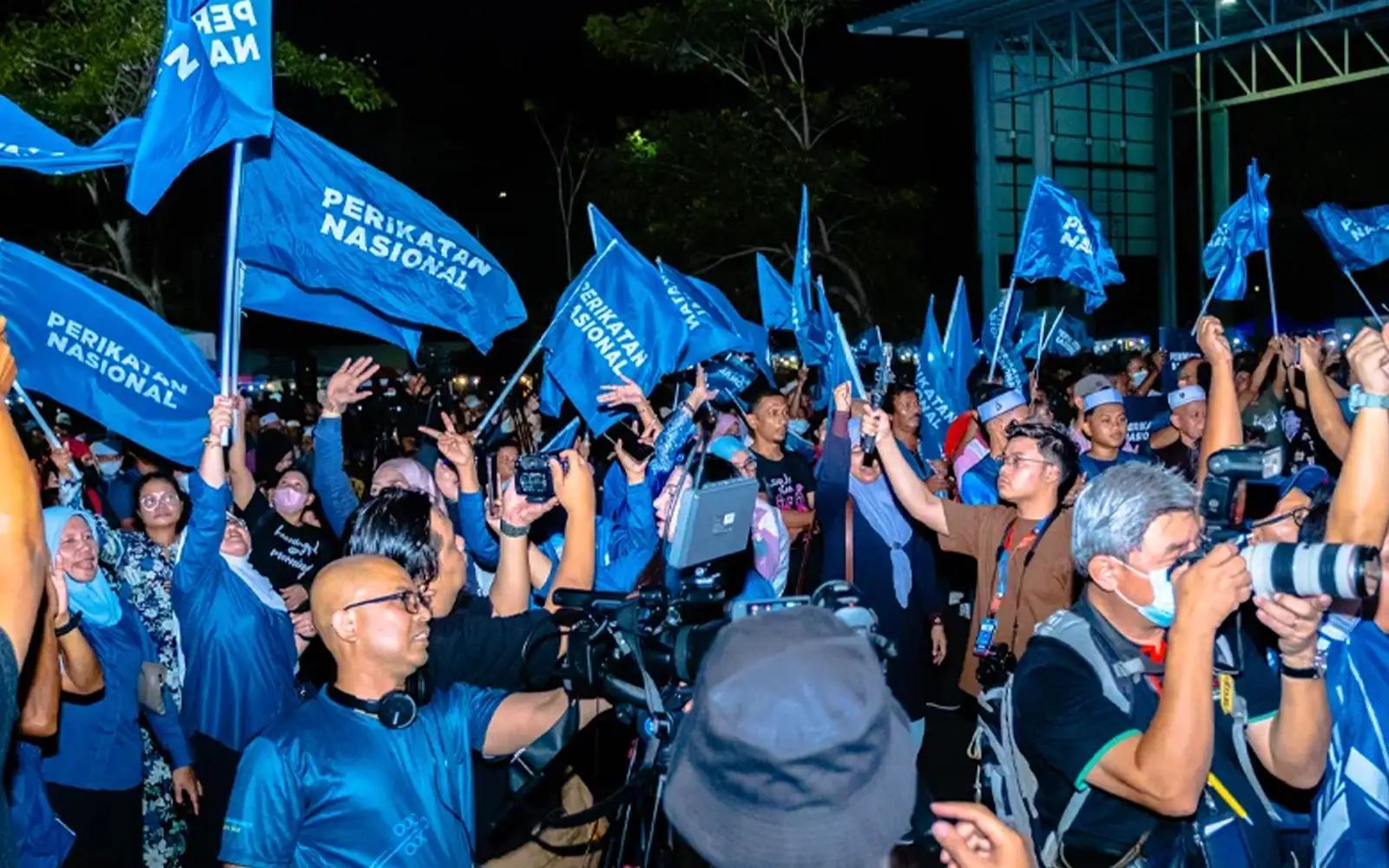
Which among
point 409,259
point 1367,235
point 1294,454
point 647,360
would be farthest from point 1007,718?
point 1367,235

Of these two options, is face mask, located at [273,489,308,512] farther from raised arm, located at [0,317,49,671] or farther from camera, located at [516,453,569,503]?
raised arm, located at [0,317,49,671]

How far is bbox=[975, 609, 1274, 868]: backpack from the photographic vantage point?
10.2ft

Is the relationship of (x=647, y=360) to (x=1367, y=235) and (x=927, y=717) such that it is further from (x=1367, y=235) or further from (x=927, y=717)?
(x=1367, y=235)

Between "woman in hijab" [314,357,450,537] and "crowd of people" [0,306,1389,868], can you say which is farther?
"woman in hijab" [314,357,450,537]

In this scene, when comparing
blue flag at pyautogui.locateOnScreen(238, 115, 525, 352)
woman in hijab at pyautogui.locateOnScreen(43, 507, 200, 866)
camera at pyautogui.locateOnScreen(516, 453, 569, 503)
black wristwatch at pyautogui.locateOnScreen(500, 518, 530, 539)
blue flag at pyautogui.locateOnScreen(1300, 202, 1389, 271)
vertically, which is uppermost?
blue flag at pyautogui.locateOnScreen(1300, 202, 1389, 271)

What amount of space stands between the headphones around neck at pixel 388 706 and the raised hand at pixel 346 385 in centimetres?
356

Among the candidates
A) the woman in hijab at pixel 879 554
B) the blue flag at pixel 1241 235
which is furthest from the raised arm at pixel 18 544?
the blue flag at pixel 1241 235

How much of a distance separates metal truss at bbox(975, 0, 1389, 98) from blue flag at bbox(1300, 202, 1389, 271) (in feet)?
23.0

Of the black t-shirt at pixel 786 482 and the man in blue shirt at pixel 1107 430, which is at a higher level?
the man in blue shirt at pixel 1107 430

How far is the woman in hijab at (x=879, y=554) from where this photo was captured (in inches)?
248

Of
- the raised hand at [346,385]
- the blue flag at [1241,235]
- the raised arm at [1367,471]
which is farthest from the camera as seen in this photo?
the blue flag at [1241,235]

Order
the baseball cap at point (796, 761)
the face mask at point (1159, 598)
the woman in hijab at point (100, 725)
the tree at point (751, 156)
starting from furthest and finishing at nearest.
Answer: the tree at point (751, 156), the woman in hijab at point (100, 725), the face mask at point (1159, 598), the baseball cap at point (796, 761)

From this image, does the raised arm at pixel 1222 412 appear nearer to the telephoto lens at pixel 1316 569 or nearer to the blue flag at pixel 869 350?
the telephoto lens at pixel 1316 569

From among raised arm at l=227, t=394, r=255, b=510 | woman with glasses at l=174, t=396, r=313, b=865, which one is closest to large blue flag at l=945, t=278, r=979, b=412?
raised arm at l=227, t=394, r=255, b=510
